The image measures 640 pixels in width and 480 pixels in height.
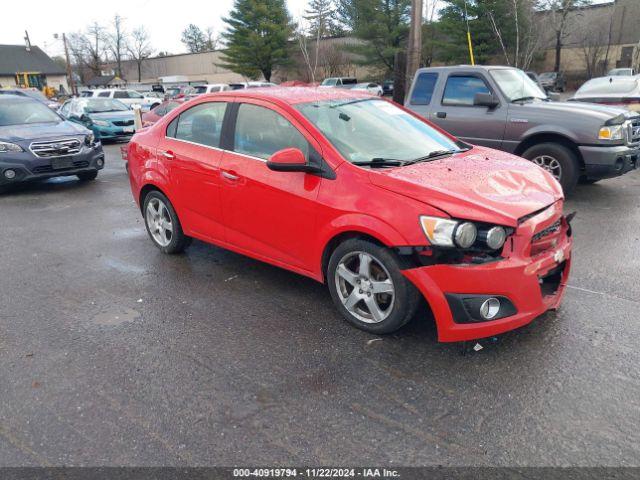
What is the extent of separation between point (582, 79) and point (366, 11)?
1921cm

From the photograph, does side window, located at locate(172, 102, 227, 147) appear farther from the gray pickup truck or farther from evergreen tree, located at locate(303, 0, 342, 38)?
evergreen tree, located at locate(303, 0, 342, 38)

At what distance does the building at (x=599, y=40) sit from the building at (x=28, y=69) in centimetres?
5878

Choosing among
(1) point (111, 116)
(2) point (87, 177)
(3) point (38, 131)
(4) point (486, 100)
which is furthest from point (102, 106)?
(4) point (486, 100)

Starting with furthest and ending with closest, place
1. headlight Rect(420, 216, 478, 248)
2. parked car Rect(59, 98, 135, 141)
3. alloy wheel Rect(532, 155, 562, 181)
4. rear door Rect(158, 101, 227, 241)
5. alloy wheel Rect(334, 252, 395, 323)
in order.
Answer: parked car Rect(59, 98, 135, 141)
alloy wheel Rect(532, 155, 562, 181)
rear door Rect(158, 101, 227, 241)
alloy wheel Rect(334, 252, 395, 323)
headlight Rect(420, 216, 478, 248)

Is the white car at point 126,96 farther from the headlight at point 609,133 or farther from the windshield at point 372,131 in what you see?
the windshield at point 372,131

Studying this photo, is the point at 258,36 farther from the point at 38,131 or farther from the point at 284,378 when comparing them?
the point at 284,378

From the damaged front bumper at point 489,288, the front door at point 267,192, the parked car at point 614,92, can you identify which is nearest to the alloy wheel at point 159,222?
the front door at point 267,192

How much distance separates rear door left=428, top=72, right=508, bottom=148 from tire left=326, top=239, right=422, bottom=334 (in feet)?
16.3

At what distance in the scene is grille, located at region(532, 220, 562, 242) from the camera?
3295 mm

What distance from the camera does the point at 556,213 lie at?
11.5 ft

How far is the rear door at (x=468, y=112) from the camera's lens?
25.0 ft

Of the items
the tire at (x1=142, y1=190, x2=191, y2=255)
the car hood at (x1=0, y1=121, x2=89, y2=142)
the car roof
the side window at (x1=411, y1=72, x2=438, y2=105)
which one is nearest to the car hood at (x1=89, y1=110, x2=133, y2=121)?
the car hood at (x1=0, y1=121, x2=89, y2=142)

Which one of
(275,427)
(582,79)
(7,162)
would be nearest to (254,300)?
(275,427)

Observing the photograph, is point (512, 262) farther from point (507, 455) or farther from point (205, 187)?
point (205, 187)
